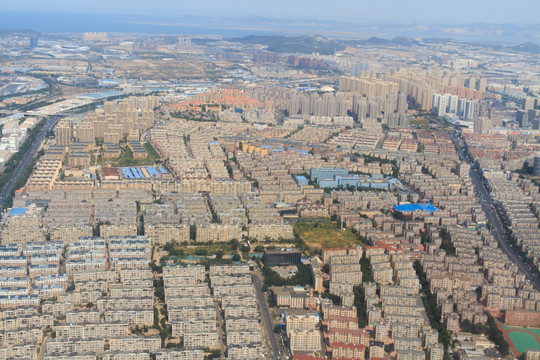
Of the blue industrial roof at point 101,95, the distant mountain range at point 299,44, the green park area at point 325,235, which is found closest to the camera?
the green park area at point 325,235

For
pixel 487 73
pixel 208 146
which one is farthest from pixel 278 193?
pixel 487 73

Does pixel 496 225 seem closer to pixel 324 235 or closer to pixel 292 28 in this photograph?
pixel 324 235

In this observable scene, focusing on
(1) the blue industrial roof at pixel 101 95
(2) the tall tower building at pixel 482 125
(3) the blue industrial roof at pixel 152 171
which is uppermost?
(2) the tall tower building at pixel 482 125

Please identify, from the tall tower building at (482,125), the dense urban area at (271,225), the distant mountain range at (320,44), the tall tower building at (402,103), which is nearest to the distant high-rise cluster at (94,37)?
the distant mountain range at (320,44)

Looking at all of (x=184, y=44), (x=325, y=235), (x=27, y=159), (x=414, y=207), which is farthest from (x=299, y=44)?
(x=325, y=235)

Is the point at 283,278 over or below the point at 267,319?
over

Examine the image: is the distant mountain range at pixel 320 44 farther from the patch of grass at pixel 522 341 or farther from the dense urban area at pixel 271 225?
the patch of grass at pixel 522 341

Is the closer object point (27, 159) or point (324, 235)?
point (324, 235)
